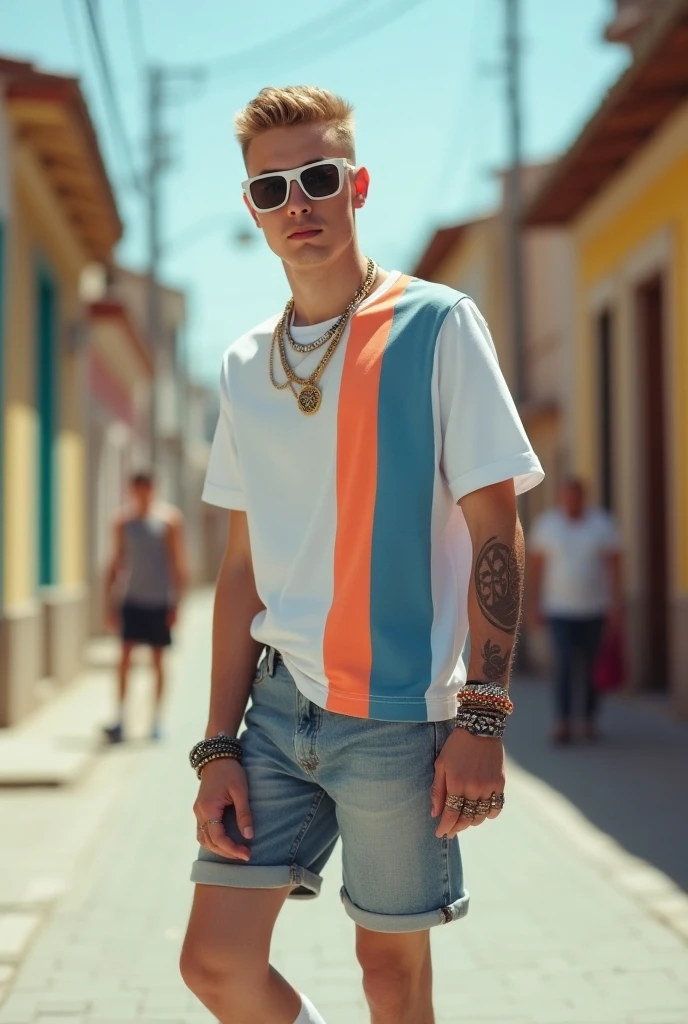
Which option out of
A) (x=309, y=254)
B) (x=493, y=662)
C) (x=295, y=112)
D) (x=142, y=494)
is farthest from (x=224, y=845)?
(x=142, y=494)

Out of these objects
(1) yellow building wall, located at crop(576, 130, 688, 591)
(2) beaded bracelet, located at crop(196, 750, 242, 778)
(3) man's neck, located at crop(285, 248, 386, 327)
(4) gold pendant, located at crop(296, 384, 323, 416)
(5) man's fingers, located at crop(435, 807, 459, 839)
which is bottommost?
(5) man's fingers, located at crop(435, 807, 459, 839)

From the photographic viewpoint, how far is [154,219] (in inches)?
918

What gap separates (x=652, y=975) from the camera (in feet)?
14.4

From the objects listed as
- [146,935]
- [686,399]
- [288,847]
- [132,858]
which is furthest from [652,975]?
[686,399]

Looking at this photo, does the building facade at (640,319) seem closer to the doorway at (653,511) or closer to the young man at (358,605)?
the doorway at (653,511)

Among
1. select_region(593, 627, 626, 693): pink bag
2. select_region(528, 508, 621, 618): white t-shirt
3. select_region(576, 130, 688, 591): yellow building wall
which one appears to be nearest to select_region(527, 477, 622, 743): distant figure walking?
select_region(528, 508, 621, 618): white t-shirt

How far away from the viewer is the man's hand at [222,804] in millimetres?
2580

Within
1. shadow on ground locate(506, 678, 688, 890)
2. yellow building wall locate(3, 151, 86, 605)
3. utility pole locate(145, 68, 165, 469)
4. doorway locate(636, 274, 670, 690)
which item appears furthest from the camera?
utility pole locate(145, 68, 165, 469)

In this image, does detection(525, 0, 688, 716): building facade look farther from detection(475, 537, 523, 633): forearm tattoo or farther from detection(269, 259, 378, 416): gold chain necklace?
detection(475, 537, 523, 633): forearm tattoo

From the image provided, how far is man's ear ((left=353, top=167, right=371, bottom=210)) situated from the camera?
2771 mm

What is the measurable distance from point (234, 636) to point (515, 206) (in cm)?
1321

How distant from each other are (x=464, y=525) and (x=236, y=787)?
2.08ft

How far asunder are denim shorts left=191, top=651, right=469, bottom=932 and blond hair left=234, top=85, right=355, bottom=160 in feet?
3.36

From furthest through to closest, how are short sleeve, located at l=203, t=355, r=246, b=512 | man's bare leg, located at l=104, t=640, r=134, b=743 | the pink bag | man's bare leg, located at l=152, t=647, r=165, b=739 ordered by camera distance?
the pink bag < man's bare leg, located at l=152, t=647, r=165, b=739 < man's bare leg, located at l=104, t=640, r=134, b=743 < short sleeve, located at l=203, t=355, r=246, b=512
